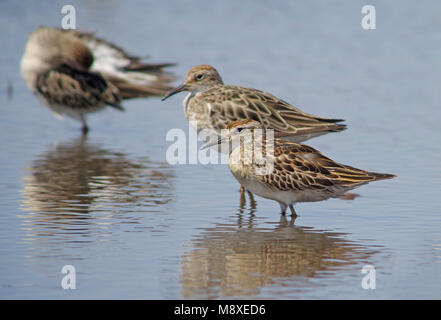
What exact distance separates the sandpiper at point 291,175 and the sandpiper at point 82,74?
697 cm

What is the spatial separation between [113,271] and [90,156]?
21.9 ft

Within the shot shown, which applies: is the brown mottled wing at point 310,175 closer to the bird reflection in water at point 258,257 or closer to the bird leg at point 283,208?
the bird leg at point 283,208

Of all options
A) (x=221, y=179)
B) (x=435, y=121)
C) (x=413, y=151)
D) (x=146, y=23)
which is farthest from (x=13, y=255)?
(x=146, y=23)

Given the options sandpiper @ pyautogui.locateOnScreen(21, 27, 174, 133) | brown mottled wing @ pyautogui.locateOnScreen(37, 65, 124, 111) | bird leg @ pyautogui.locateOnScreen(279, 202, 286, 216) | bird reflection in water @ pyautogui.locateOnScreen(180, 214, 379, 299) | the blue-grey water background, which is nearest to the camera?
bird reflection in water @ pyautogui.locateOnScreen(180, 214, 379, 299)

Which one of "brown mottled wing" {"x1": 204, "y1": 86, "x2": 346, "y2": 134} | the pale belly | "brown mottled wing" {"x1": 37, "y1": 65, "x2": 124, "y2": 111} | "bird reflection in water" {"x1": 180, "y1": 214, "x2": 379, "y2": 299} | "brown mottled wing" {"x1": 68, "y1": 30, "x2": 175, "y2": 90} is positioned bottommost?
"bird reflection in water" {"x1": 180, "y1": 214, "x2": 379, "y2": 299}

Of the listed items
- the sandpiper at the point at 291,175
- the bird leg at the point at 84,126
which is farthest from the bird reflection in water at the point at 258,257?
the bird leg at the point at 84,126

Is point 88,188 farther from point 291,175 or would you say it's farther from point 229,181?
point 291,175

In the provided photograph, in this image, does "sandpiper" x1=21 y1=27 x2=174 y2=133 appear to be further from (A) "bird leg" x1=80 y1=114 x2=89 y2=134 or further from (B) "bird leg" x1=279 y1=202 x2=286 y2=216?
(B) "bird leg" x1=279 y1=202 x2=286 y2=216

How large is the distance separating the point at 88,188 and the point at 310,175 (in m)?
3.44

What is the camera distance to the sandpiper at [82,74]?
1730cm

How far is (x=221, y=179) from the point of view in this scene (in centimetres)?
1325

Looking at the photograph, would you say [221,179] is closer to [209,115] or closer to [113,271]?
[209,115]

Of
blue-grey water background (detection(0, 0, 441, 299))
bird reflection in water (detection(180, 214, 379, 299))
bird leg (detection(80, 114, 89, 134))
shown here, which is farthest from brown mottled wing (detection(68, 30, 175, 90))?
bird reflection in water (detection(180, 214, 379, 299))

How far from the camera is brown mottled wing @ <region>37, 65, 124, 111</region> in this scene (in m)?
17.2
